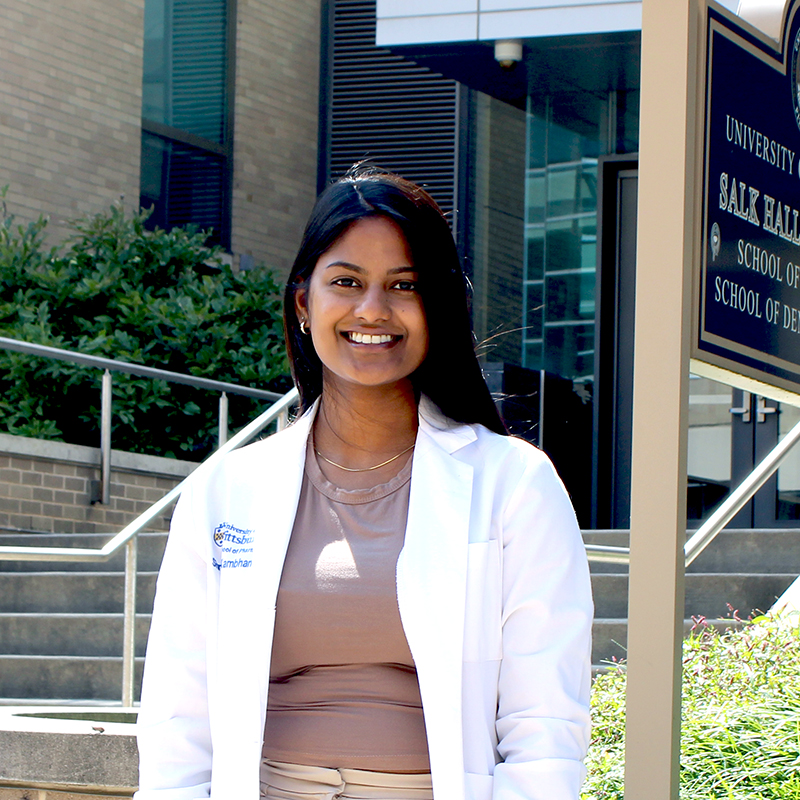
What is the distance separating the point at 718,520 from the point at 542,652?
3.42m

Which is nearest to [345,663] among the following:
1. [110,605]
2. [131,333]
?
[110,605]

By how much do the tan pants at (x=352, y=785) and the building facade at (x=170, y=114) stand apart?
1005cm

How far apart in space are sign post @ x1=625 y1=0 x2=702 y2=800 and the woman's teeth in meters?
0.44

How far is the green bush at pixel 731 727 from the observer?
3.41 metres

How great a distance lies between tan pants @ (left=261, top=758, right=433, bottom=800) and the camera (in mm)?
2121

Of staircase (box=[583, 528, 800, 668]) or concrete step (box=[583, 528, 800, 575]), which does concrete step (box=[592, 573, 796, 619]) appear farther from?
→ concrete step (box=[583, 528, 800, 575])

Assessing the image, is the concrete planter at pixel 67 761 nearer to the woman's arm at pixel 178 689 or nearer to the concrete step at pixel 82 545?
the woman's arm at pixel 178 689

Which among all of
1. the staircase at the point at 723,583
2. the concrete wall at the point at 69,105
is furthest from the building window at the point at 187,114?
the staircase at the point at 723,583

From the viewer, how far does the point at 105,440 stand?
870cm

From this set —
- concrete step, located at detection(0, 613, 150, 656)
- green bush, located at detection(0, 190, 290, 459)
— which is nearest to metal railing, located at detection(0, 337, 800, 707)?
concrete step, located at detection(0, 613, 150, 656)

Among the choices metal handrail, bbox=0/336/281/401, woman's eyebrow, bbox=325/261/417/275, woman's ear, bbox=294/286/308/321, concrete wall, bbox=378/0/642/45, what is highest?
concrete wall, bbox=378/0/642/45

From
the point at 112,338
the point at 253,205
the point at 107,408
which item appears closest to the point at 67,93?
the point at 253,205

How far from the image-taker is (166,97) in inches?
521

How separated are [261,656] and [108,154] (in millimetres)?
10726
